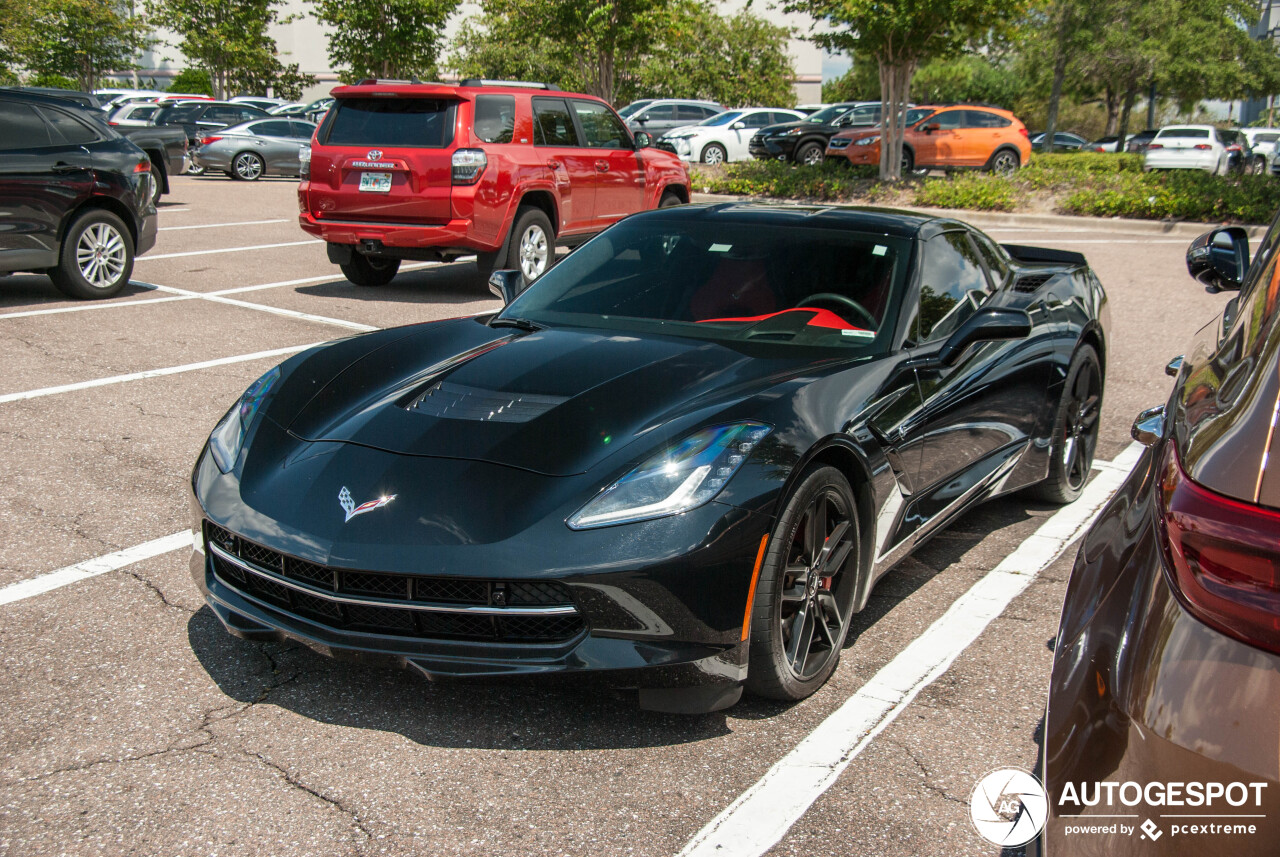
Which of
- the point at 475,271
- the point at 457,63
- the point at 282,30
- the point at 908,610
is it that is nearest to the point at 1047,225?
the point at 475,271

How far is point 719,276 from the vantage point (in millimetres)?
4367

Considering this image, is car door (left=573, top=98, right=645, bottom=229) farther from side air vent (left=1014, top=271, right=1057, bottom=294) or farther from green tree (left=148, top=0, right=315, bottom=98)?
green tree (left=148, top=0, right=315, bottom=98)

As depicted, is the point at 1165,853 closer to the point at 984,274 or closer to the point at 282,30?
the point at 984,274

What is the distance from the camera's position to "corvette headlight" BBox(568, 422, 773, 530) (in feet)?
9.55

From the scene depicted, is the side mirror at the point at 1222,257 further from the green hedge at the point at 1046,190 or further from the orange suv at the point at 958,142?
the orange suv at the point at 958,142

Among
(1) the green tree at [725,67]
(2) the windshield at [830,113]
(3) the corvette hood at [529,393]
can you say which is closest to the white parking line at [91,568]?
(3) the corvette hood at [529,393]

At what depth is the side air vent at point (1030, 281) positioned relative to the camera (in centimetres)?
520

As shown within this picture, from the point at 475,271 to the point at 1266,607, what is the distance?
447 inches

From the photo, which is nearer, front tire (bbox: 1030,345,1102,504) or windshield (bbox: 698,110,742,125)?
front tire (bbox: 1030,345,1102,504)

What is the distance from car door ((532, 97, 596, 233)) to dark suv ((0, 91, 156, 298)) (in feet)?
11.7

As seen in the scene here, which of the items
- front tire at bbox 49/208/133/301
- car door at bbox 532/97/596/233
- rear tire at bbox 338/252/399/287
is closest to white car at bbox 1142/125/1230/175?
car door at bbox 532/97/596/233

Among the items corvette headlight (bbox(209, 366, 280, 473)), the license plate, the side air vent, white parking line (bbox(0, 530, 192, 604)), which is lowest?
white parking line (bbox(0, 530, 192, 604))

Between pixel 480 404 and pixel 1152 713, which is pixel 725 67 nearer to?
pixel 480 404
